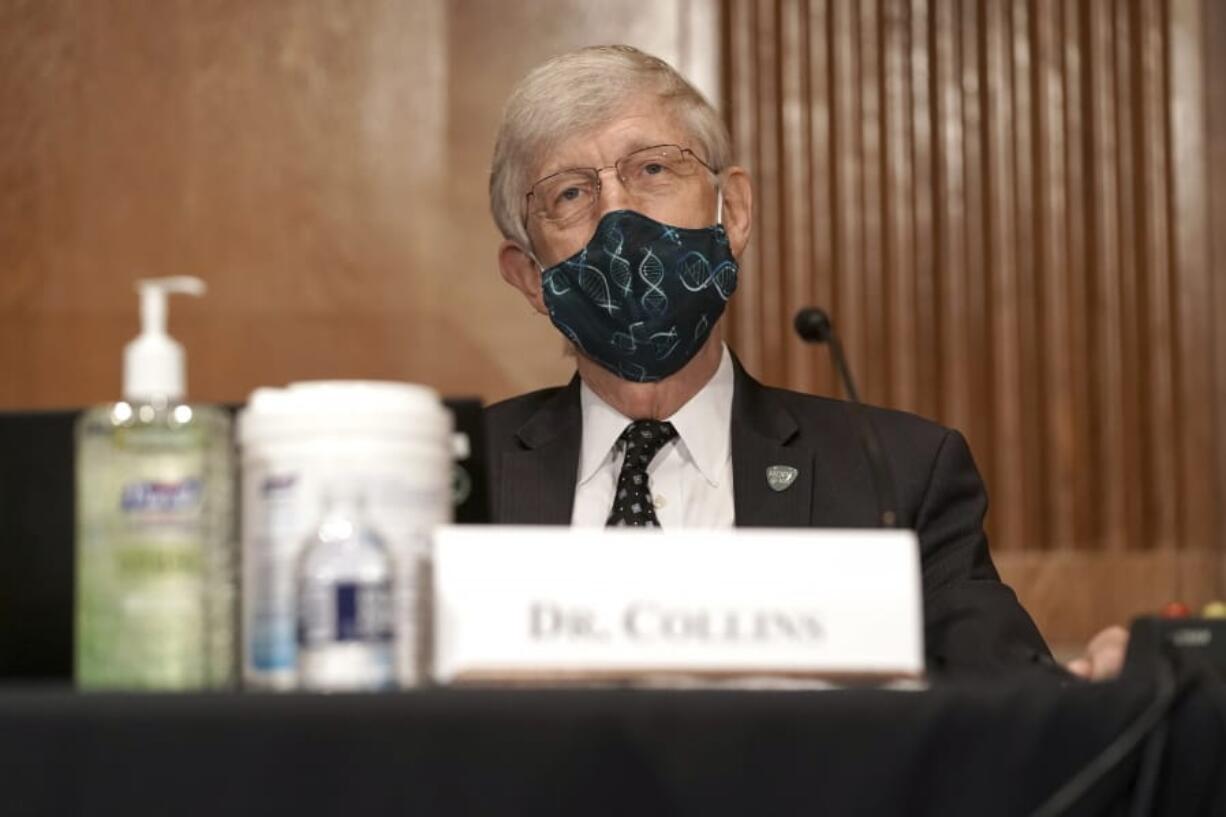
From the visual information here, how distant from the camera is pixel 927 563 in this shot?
6.47ft

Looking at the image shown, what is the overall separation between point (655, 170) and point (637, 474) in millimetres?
380

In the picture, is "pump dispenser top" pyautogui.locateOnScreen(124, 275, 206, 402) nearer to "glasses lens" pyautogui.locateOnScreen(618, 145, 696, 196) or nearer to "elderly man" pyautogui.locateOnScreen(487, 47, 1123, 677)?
"elderly man" pyautogui.locateOnScreen(487, 47, 1123, 677)

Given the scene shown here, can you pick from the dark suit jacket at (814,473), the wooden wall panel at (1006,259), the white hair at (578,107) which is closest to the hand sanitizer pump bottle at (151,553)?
the dark suit jacket at (814,473)

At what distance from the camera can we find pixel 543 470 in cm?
214

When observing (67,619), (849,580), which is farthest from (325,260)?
(849,580)

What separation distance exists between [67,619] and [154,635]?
212 mm

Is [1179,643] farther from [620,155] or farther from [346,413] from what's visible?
[620,155]

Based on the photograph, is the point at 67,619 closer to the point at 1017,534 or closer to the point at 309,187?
the point at 309,187

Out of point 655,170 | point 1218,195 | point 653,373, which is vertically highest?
point 1218,195

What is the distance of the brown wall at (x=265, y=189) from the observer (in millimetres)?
3439

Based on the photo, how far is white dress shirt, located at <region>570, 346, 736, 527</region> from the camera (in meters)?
2.12

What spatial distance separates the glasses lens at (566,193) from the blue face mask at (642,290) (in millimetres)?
80

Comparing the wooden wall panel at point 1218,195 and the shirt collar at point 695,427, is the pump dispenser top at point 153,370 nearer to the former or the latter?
the shirt collar at point 695,427

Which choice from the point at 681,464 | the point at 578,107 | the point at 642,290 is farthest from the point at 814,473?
the point at 578,107
